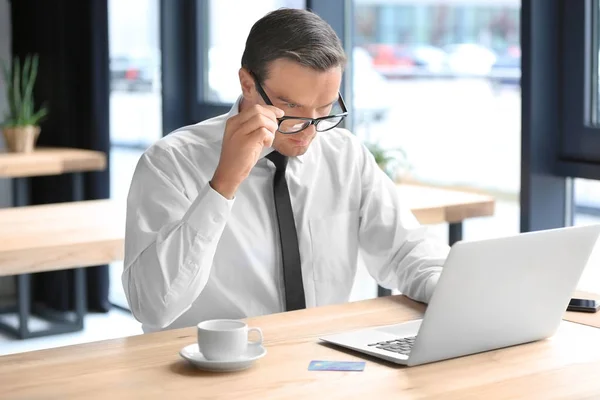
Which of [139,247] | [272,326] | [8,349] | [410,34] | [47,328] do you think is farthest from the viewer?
[47,328]

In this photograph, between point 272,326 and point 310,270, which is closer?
point 272,326

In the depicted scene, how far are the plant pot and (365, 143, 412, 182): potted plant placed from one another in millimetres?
1870

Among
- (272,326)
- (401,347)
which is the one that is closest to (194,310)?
(272,326)

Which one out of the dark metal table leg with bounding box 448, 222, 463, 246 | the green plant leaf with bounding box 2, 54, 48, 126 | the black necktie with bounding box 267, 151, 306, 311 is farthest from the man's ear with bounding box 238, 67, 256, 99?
the green plant leaf with bounding box 2, 54, 48, 126

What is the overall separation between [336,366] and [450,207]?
2053 millimetres

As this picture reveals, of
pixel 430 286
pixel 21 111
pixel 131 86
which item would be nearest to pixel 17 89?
pixel 21 111

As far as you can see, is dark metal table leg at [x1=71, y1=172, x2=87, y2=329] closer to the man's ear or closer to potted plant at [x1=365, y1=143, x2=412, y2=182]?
potted plant at [x1=365, y1=143, x2=412, y2=182]

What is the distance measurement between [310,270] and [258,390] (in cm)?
85

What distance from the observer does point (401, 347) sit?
166cm

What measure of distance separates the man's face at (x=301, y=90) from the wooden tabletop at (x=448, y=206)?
4.73 ft

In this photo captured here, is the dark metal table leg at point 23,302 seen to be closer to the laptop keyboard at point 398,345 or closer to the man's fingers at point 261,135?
the man's fingers at point 261,135

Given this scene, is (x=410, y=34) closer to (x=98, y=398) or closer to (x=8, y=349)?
(x=8, y=349)

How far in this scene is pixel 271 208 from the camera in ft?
7.36

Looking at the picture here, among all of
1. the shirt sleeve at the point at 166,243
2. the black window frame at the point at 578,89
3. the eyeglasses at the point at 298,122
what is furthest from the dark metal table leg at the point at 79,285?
the eyeglasses at the point at 298,122
